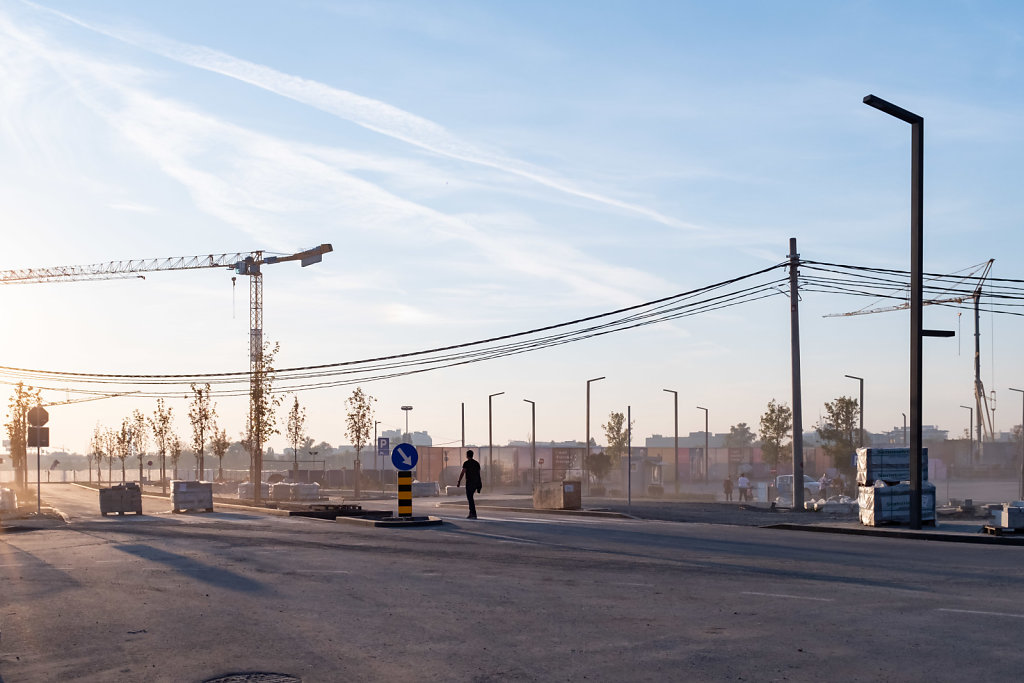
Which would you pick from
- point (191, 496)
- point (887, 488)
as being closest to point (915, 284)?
point (887, 488)

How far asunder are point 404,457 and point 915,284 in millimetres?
12106

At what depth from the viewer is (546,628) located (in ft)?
30.5

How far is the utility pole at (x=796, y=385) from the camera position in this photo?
3306cm

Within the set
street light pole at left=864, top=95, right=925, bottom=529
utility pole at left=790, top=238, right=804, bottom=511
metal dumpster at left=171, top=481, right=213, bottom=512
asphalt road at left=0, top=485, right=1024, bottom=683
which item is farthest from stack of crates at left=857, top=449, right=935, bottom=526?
metal dumpster at left=171, top=481, right=213, bottom=512

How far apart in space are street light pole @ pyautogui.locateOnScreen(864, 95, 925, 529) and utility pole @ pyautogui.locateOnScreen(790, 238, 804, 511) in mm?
9597

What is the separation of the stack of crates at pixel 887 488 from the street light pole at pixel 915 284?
3.34 ft

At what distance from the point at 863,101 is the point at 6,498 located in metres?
35.5

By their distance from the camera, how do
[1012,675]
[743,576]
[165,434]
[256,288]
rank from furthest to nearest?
[256,288], [165,434], [743,576], [1012,675]

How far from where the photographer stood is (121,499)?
35312 mm

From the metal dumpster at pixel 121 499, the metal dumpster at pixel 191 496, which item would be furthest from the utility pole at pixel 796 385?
the metal dumpster at pixel 121 499

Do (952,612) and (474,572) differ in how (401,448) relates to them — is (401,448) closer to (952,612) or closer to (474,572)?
(474,572)

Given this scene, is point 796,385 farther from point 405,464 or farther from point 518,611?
point 518,611

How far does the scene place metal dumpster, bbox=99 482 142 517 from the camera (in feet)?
116

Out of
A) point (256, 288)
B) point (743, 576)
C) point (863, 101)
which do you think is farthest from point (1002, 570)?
point (256, 288)
